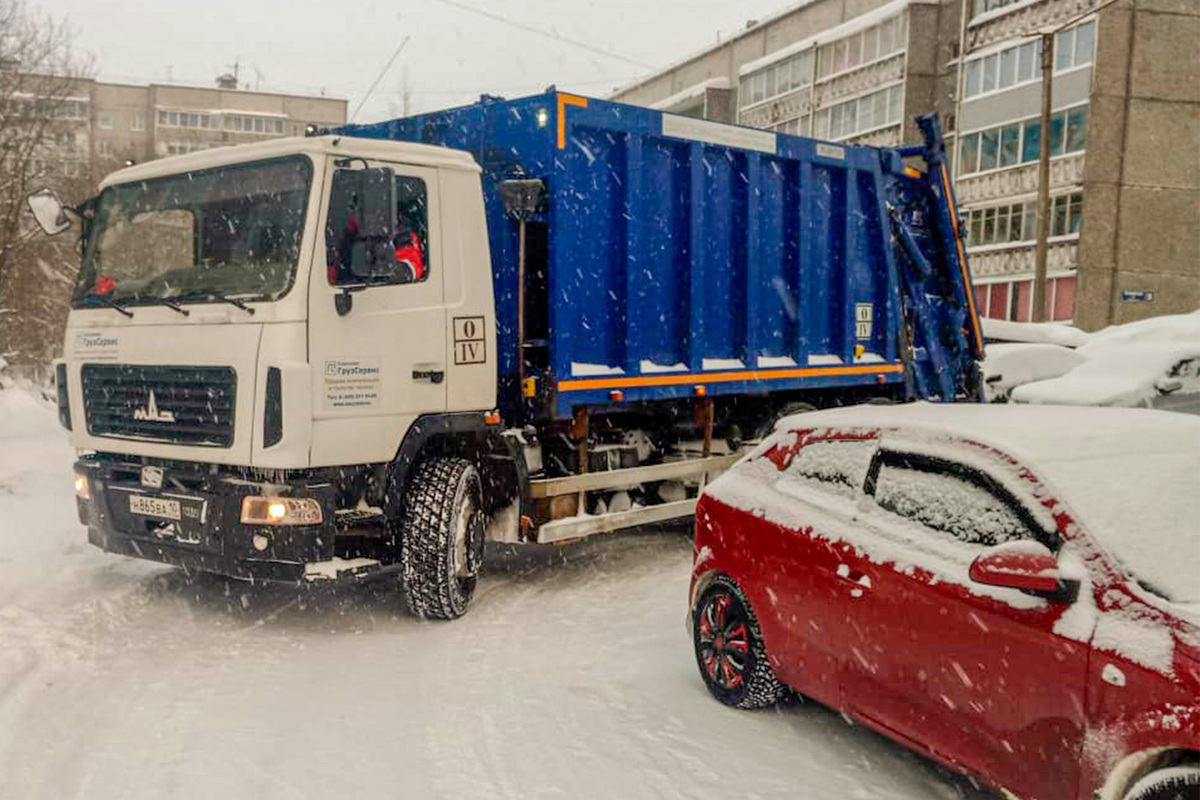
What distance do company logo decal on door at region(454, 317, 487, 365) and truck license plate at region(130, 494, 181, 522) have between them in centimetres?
181

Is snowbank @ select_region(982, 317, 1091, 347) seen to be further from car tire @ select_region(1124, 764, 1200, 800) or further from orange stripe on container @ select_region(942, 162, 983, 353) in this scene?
car tire @ select_region(1124, 764, 1200, 800)

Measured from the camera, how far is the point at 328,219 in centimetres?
566

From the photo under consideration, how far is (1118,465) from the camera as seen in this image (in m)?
3.68

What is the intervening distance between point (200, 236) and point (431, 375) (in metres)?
1.55

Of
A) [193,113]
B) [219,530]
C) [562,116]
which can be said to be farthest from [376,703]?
[193,113]

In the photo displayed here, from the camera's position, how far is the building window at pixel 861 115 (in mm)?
41469

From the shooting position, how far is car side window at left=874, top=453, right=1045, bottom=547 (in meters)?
3.56

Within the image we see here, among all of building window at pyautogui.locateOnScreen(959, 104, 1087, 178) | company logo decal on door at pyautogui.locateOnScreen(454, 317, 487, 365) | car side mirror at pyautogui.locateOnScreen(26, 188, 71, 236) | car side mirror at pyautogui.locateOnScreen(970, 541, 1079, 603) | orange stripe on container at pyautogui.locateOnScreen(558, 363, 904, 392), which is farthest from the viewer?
building window at pyautogui.locateOnScreen(959, 104, 1087, 178)

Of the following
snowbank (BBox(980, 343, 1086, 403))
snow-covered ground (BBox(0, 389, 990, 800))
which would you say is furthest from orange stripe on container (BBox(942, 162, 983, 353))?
snow-covered ground (BBox(0, 389, 990, 800))

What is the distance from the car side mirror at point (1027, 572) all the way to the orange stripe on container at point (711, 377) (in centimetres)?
385

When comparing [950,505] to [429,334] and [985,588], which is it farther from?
[429,334]

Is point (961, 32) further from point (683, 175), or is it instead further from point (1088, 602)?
point (1088, 602)

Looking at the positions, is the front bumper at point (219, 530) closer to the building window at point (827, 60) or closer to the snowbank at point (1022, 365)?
the snowbank at point (1022, 365)

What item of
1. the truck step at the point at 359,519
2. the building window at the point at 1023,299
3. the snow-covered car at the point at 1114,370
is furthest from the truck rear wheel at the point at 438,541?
the building window at the point at 1023,299
